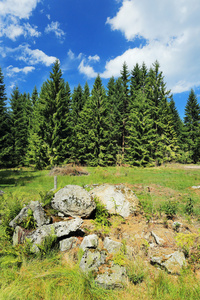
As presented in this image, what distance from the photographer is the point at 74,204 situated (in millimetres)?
4918

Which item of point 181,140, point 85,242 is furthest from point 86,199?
point 181,140

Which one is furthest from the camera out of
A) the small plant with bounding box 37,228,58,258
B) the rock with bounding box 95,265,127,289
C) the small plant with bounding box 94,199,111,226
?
the small plant with bounding box 94,199,111,226

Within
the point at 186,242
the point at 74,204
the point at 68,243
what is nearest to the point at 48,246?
the point at 68,243

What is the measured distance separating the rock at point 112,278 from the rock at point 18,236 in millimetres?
2207

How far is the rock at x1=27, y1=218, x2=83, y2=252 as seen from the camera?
12.3 feet

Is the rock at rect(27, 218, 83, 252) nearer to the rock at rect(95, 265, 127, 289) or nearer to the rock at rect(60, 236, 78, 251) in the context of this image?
the rock at rect(60, 236, 78, 251)

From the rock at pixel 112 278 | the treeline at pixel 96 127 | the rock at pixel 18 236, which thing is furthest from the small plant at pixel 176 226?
the treeline at pixel 96 127

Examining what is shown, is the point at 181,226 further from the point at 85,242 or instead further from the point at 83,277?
the point at 83,277

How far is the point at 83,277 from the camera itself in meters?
2.90

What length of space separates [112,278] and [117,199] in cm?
287

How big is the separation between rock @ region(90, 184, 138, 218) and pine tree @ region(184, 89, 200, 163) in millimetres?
29885

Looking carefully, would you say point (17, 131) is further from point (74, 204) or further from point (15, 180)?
point (74, 204)

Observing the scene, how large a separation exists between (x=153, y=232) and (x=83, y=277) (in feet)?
7.27

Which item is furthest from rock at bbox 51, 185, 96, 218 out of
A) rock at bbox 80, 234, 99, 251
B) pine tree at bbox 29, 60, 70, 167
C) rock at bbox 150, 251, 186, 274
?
pine tree at bbox 29, 60, 70, 167
